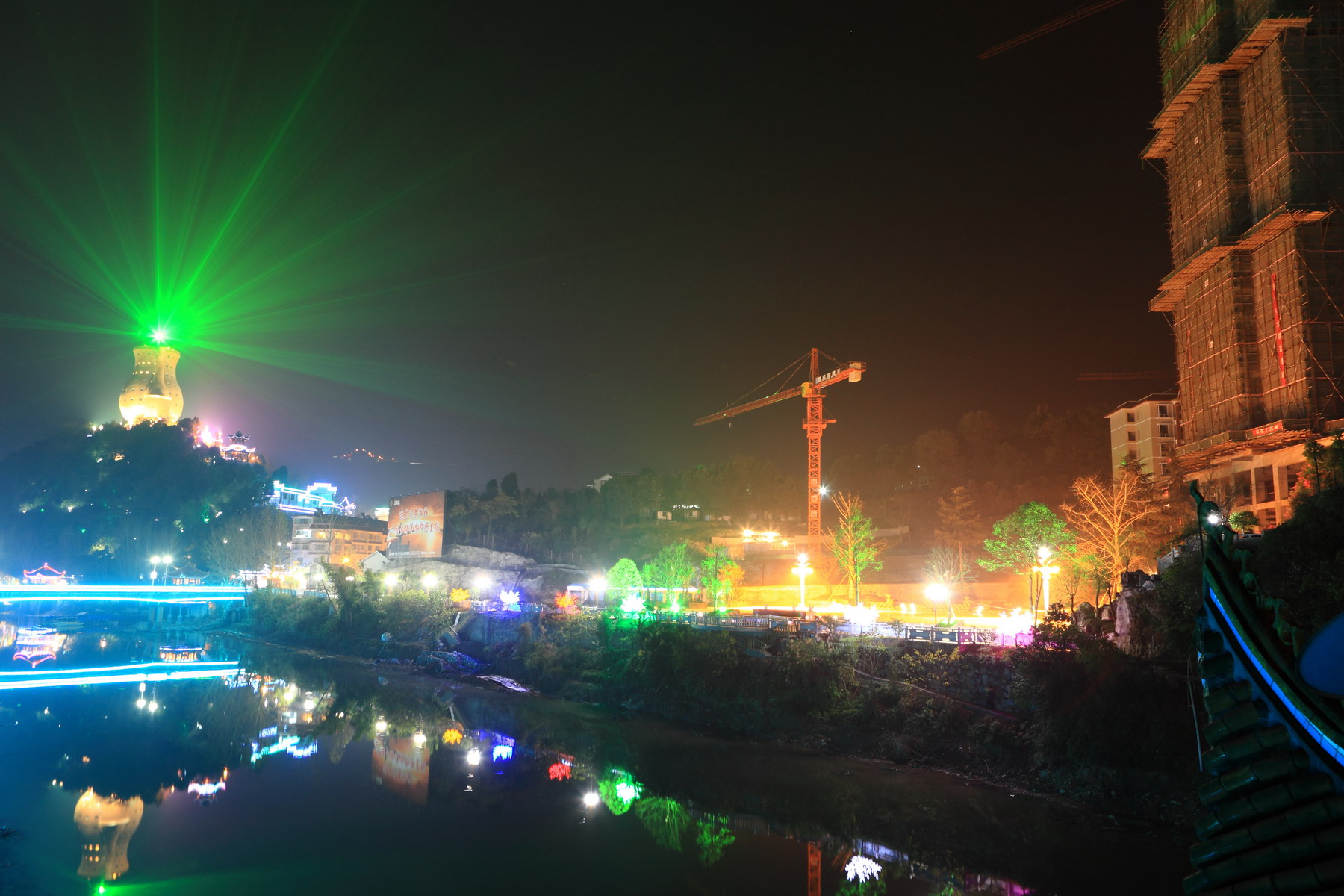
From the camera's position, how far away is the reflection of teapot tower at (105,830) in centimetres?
1459

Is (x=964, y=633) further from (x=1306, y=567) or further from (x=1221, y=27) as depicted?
(x=1221, y=27)

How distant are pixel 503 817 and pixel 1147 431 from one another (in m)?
53.0

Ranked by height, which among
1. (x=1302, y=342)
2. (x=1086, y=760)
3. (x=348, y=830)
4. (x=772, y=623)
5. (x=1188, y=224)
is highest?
(x=1188, y=224)

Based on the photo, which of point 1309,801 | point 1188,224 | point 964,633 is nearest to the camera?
point 1309,801

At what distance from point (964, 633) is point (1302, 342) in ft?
63.8

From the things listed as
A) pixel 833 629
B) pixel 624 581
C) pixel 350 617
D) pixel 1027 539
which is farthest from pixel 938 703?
pixel 350 617

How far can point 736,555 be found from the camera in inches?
2771

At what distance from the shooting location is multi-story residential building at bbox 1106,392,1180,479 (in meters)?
52.9

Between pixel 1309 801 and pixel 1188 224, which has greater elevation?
pixel 1188 224

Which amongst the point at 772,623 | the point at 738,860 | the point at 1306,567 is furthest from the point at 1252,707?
the point at 772,623

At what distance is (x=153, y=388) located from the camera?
108 meters

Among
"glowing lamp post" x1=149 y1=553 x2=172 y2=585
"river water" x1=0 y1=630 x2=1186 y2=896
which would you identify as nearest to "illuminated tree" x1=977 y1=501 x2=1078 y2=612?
"river water" x1=0 y1=630 x2=1186 y2=896

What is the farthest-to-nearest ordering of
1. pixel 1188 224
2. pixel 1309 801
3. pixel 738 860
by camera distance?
pixel 1188 224 → pixel 738 860 → pixel 1309 801

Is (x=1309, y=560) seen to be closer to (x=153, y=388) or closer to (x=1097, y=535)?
(x=1097, y=535)
